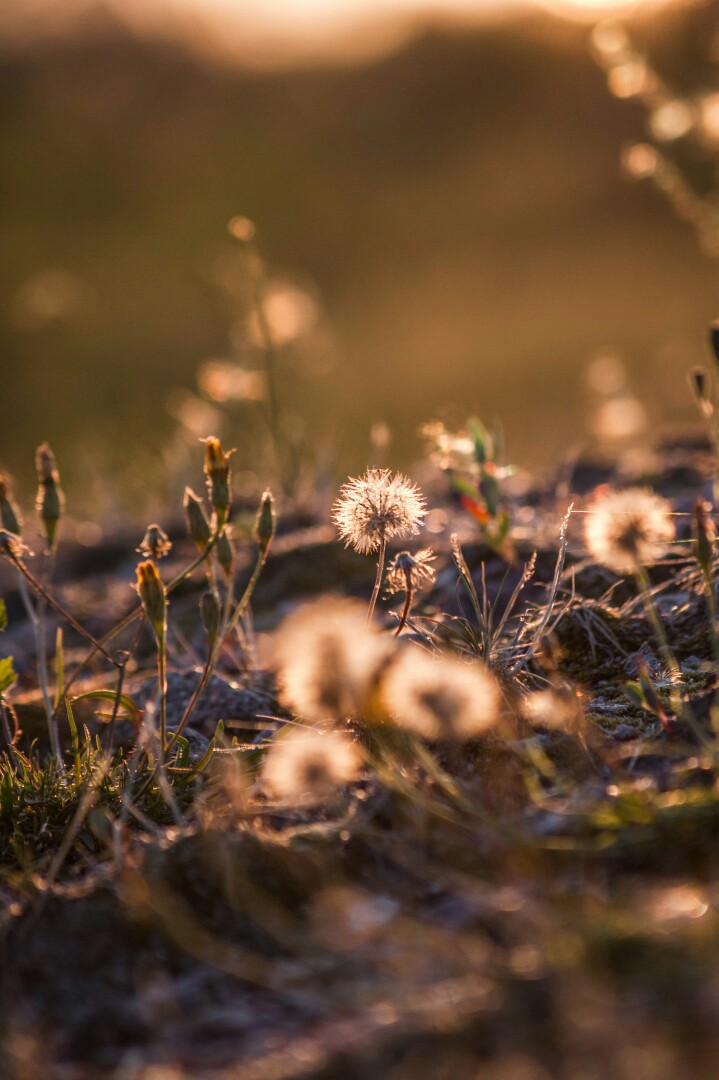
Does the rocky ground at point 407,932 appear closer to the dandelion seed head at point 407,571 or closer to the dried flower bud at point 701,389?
the dandelion seed head at point 407,571

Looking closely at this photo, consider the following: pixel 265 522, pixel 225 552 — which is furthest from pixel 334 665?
pixel 225 552

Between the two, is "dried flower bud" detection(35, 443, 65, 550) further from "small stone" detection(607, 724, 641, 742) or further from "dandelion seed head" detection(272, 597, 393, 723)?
"small stone" detection(607, 724, 641, 742)

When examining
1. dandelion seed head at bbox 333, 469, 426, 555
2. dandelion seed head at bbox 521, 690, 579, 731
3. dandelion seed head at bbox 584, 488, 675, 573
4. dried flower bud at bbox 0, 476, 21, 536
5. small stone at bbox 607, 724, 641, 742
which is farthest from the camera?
dried flower bud at bbox 0, 476, 21, 536

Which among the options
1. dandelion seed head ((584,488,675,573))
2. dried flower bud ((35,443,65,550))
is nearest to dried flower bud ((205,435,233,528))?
dried flower bud ((35,443,65,550))

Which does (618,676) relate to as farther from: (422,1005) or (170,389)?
(170,389)

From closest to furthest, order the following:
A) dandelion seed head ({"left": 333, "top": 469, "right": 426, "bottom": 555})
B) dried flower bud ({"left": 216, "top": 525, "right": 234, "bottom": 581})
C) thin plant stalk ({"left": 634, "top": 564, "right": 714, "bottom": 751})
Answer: thin plant stalk ({"left": 634, "top": 564, "right": 714, "bottom": 751}), dandelion seed head ({"left": 333, "top": 469, "right": 426, "bottom": 555}), dried flower bud ({"left": 216, "top": 525, "right": 234, "bottom": 581})

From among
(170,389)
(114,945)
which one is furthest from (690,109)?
(170,389)

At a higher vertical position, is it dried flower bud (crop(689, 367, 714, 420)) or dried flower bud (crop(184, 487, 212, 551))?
dried flower bud (crop(689, 367, 714, 420))
